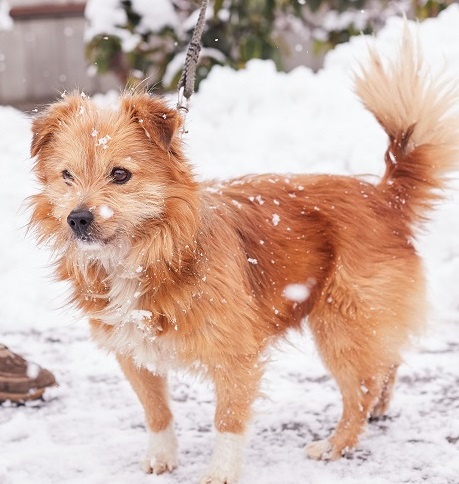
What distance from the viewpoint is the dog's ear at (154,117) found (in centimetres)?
265

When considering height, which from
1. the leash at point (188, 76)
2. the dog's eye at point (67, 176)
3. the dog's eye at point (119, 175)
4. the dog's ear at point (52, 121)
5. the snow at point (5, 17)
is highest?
the leash at point (188, 76)

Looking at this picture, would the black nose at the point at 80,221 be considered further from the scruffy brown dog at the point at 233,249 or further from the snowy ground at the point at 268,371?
the snowy ground at the point at 268,371

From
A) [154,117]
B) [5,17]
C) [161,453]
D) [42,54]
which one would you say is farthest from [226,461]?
[42,54]

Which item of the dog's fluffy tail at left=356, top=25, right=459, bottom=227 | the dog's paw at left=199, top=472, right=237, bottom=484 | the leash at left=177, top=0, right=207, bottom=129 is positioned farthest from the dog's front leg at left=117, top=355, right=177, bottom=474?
the dog's fluffy tail at left=356, top=25, right=459, bottom=227

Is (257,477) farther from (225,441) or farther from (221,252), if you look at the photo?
(221,252)

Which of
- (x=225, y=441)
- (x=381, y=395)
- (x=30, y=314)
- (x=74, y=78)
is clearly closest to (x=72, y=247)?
(x=225, y=441)

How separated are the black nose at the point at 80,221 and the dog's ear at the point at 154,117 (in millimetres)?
400

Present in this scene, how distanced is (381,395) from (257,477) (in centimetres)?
84

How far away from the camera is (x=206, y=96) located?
677 cm

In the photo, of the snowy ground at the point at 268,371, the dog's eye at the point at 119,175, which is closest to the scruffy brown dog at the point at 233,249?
the dog's eye at the point at 119,175

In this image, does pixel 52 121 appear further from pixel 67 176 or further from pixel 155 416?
pixel 155 416

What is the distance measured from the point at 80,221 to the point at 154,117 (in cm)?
52

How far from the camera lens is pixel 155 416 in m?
3.10

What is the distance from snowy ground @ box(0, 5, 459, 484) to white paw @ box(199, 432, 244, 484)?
8 centimetres
